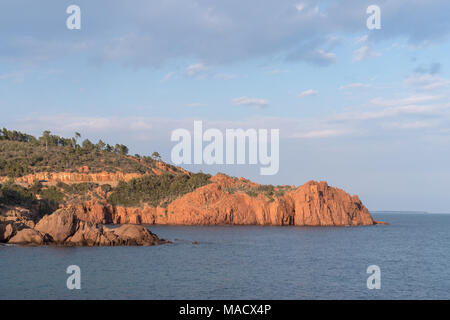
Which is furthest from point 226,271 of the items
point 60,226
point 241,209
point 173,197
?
point 173,197

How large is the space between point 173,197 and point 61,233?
55296 mm

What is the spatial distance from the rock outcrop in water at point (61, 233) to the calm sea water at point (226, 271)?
3.15m

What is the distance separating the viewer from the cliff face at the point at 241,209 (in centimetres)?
10012

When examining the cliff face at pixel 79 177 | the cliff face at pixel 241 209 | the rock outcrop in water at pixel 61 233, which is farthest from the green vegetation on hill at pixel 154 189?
the rock outcrop in water at pixel 61 233

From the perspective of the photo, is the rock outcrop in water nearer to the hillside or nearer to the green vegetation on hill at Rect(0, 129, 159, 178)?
the hillside

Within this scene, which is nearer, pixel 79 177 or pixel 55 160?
pixel 79 177

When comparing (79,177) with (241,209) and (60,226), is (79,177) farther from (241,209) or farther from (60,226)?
(60,226)

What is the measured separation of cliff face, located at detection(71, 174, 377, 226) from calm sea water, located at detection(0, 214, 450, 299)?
1466 inches

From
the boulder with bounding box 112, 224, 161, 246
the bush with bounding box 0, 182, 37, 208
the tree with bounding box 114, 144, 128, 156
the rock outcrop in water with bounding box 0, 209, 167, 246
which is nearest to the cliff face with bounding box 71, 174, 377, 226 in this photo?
the bush with bounding box 0, 182, 37, 208

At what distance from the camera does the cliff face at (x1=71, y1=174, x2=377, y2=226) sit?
100125 millimetres

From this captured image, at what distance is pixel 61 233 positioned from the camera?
184 ft
